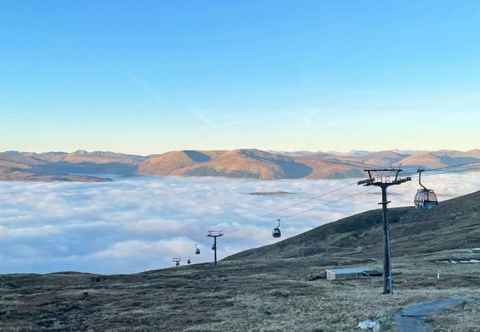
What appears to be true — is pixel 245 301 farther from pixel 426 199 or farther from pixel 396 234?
pixel 396 234

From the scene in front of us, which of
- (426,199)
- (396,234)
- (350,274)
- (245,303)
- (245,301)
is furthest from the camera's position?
(396,234)

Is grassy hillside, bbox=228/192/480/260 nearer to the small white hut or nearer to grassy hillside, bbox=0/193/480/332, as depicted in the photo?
grassy hillside, bbox=0/193/480/332

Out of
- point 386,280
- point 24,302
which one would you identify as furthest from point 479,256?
point 24,302

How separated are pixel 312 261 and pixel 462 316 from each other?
5264 cm

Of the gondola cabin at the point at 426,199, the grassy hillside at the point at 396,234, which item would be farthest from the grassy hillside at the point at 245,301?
the grassy hillside at the point at 396,234

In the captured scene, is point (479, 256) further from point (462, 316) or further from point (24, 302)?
point (24, 302)

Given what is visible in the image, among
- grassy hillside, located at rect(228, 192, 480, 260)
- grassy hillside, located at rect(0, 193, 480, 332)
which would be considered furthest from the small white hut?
grassy hillside, located at rect(228, 192, 480, 260)

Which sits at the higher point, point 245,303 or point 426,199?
point 426,199

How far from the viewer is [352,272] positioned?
52969 mm

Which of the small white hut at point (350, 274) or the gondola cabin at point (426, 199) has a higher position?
the gondola cabin at point (426, 199)

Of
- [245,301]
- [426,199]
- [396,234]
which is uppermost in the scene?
[426,199]

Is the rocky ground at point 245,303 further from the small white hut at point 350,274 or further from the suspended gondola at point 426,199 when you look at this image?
the suspended gondola at point 426,199

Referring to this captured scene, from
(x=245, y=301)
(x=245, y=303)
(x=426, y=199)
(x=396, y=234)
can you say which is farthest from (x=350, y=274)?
(x=396, y=234)

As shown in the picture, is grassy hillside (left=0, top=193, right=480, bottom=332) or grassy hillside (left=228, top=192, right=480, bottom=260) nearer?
grassy hillside (left=0, top=193, right=480, bottom=332)
